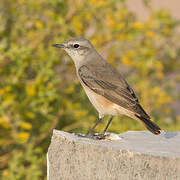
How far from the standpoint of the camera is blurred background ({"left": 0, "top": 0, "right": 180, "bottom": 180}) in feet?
16.7

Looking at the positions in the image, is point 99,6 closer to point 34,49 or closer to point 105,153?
point 34,49

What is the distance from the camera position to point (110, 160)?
2930mm

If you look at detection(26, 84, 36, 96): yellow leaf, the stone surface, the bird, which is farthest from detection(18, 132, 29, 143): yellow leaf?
the stone surface

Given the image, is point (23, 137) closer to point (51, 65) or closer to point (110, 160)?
point (51, 65)

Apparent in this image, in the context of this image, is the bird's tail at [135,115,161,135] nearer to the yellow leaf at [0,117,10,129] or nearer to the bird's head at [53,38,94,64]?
the bird's head at [53,38,94,64]

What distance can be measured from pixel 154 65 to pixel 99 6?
120 centimetres

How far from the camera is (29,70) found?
5902 millimetres

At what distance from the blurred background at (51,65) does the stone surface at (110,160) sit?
173cm

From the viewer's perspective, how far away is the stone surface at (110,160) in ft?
9.30

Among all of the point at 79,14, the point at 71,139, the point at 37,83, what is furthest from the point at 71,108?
the point at 71,139

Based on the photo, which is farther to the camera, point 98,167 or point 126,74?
point 126,74

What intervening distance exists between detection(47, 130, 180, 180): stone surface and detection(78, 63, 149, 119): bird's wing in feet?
2.25

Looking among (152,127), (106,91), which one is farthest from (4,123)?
(152,127)

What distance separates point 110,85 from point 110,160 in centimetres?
125
